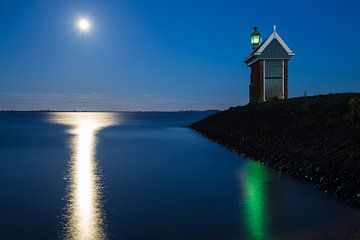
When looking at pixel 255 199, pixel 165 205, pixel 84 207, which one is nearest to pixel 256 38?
pixel 255 199

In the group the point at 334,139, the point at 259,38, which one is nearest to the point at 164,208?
the point at 334,139

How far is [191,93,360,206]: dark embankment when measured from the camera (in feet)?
38.9

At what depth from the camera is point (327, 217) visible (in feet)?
30.0

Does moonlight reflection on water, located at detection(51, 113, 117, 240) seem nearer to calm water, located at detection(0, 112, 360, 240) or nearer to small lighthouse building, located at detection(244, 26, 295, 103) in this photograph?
calm water, located at detection(0, 112, 360, 240)

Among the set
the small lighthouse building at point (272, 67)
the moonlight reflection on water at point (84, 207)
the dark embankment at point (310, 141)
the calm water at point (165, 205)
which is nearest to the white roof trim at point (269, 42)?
the small lighthouse building at point (272, 67)

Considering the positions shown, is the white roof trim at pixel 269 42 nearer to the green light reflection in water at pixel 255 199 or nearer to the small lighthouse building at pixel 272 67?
the small lighthouse building at pixel 272 67

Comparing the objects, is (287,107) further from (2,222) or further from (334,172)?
(2,222)

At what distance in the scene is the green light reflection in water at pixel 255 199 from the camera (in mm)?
8414

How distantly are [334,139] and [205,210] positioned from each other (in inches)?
328

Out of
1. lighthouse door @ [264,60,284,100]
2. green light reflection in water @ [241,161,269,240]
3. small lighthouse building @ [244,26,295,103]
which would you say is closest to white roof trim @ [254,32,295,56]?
small lighthouse building @ [244,26,295,103]

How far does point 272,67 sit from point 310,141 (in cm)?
1961

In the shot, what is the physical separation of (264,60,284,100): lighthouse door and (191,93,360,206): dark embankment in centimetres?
506

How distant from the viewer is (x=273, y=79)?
35938mm

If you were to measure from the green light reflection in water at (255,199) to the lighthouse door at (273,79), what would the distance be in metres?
19.1
